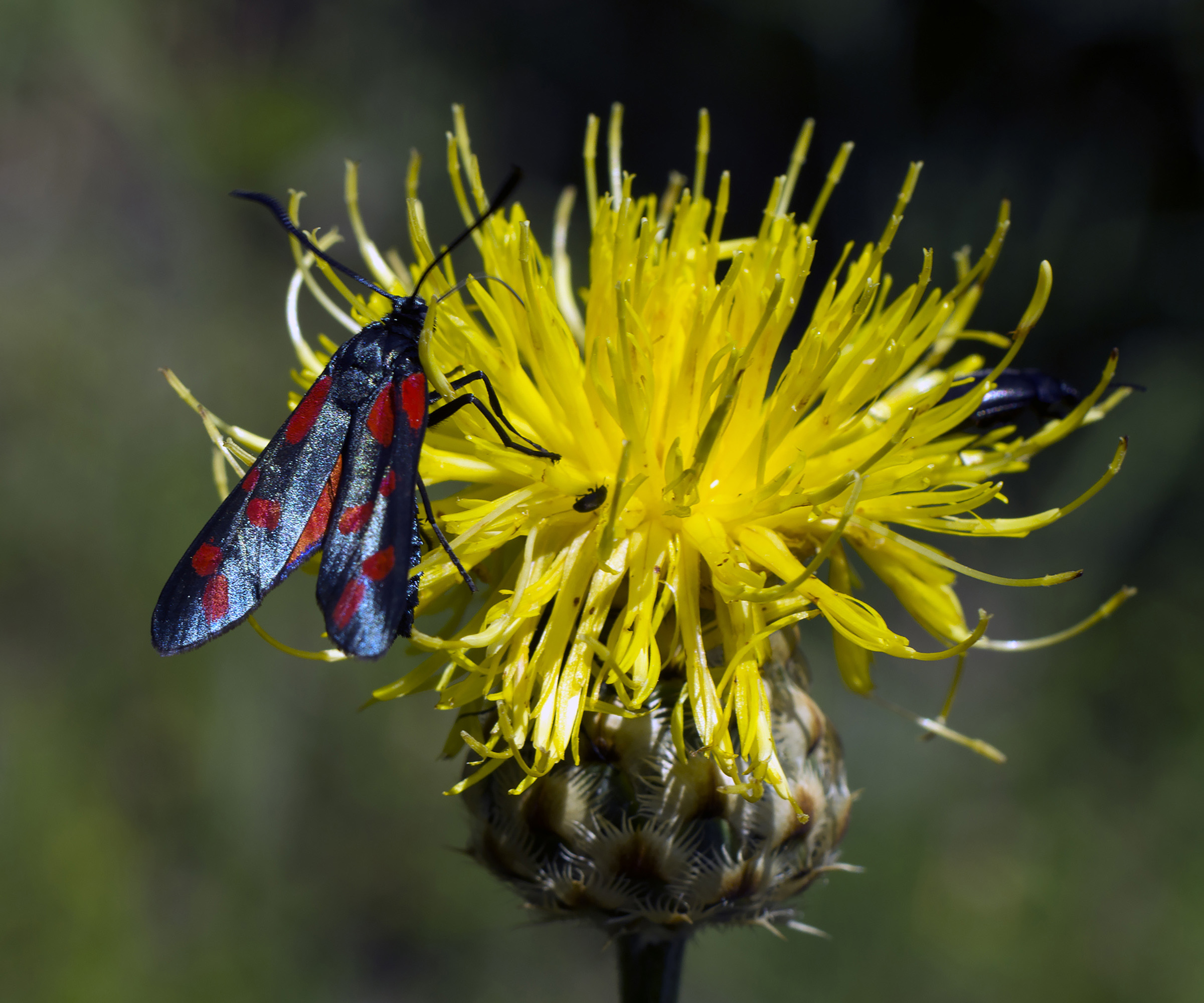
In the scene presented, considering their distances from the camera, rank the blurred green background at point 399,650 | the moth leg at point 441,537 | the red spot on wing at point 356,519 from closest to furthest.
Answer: the red spot on wing at point 356,519 < the moth leg at point 441,537 < the blurred green background at point 399,650

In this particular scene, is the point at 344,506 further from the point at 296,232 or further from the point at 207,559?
the point at 296,232

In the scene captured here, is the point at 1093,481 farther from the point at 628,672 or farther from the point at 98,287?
the point at 98,287

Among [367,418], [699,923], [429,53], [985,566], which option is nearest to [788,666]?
[699,923]

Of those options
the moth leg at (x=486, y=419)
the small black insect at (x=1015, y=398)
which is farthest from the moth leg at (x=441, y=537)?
the small black insect at (x=1015, y=398)

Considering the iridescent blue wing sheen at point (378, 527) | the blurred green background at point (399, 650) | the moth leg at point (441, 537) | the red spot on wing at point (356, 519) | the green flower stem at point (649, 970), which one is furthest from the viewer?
the blurred green background at point (399, 650)

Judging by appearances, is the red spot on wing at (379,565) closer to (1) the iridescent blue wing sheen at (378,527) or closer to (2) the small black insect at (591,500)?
(1) the iridescent blue wing sheen at (378,527)

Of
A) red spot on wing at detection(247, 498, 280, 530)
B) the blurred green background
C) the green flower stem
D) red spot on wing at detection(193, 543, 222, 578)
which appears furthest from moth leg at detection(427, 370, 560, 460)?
the blurred green background
